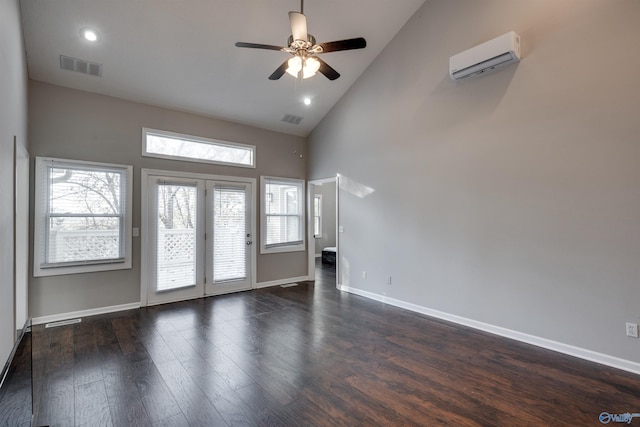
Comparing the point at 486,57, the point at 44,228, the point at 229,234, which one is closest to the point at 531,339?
the point at 486,57

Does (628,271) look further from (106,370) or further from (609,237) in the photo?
(106,370)

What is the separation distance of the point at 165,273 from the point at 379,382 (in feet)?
12.9

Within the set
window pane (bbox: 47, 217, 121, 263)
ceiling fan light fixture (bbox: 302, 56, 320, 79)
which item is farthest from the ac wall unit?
window pane (bbox: 47, 217, 121, 263)

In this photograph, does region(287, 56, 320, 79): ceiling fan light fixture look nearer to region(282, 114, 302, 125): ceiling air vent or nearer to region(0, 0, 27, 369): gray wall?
region(0, 0, 27, 369): gray wall

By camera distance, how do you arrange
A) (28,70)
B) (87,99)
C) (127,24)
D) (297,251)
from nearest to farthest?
(127,24) < (28,70) < (87,99) < (297,251)

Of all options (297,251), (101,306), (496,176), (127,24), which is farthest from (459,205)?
(101,306)

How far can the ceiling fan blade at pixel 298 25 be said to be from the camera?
2.78m

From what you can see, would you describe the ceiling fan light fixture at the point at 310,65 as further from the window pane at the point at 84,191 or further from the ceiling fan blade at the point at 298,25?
the window pane at the point at 84,191

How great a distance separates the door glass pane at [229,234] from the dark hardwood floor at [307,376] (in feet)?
4.93

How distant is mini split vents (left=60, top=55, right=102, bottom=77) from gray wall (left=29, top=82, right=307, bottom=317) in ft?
1.35

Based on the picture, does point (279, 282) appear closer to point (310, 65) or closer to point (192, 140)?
point (192, 140)

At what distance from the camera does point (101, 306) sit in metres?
4.49

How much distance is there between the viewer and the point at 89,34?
3.70m

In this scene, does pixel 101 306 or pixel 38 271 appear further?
pixel 101 306
